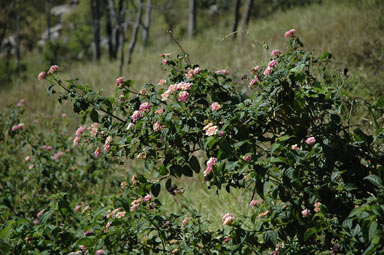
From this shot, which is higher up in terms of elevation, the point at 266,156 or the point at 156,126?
the point at 156,126

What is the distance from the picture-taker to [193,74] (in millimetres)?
1735

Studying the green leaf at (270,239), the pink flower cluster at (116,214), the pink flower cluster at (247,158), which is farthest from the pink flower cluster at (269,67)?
the pink flower cluster at (116,214)

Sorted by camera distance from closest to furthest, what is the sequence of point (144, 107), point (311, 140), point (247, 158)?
point (247, 158), point (311, 140), point (144, 107)

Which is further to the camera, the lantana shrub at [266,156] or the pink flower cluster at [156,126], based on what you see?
the pink flower cluster at [156,126]

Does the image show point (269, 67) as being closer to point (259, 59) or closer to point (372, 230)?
point (372, 230)

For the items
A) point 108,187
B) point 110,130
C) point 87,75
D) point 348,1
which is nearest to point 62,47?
point 87,75

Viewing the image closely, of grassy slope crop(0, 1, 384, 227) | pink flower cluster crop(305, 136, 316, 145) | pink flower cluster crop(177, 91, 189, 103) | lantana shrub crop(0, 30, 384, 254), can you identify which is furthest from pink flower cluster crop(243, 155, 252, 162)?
grassy slope crop(0, 1, 384, 227)

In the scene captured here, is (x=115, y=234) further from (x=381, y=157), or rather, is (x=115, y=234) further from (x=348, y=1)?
(x=348, y=1)

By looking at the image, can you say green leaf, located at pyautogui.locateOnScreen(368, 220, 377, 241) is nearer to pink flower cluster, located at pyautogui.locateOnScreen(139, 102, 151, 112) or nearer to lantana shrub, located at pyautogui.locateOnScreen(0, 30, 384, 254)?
lantana shrub, located at pyautogui.locateOnScreen(0, 30, 384, 254)

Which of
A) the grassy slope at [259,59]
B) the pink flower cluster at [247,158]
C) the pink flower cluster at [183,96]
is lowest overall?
the grassy slope at [259,59]

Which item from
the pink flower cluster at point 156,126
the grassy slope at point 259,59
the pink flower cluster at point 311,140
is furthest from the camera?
the grassy slope at point 259,59

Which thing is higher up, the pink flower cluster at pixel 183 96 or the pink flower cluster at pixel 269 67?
the pink flower cluster at pixel 269 67

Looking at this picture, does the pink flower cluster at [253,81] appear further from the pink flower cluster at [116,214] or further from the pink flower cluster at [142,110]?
the pink flower cluster at [116,214]

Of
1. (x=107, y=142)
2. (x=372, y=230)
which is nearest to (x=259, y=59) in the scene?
(x=107, y=142)
